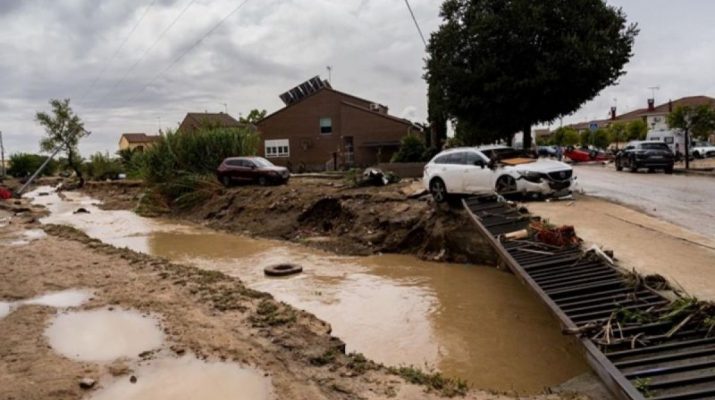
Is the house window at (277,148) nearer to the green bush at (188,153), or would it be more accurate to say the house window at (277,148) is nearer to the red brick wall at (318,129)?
the red brick wall at (318,129)

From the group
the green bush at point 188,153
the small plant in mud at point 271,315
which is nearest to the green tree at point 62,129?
the green bush at point 188,153

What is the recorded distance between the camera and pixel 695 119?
28.4 meters

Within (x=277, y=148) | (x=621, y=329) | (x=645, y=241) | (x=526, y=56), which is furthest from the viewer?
(x=277, y=148)

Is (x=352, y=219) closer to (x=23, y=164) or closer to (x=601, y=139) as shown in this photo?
(x=601, y=139)

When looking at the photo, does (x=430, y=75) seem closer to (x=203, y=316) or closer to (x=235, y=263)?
(x=235, y=263)

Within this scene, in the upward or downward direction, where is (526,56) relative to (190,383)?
upward

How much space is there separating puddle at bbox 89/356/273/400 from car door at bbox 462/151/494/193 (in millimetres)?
10339

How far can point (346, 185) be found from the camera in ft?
73.5

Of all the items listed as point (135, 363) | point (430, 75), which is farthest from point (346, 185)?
point (135, 363)

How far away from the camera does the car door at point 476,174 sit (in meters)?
14.7

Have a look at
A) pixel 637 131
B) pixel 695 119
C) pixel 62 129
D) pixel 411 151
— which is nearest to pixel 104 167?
pixel 62 129

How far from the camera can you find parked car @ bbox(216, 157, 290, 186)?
26219 millimetres

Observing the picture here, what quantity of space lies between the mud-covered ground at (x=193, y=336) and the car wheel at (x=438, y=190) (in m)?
7.51

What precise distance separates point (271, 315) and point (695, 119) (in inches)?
1144
